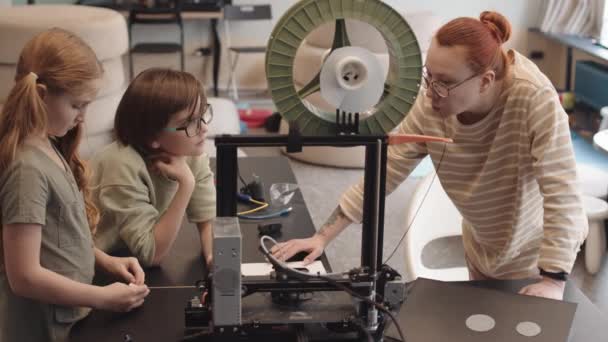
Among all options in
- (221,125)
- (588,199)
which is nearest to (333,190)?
(221,125)

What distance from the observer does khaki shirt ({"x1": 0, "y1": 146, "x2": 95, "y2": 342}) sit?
1213mm

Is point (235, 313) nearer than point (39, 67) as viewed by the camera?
Yes

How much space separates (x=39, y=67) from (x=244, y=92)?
5021 mm

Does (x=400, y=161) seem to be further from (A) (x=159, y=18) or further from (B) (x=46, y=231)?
(A) (x=159, y=18)

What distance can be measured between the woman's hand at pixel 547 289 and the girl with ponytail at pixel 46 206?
0.67m

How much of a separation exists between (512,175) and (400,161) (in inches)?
9.2

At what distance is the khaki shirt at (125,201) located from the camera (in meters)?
1.51

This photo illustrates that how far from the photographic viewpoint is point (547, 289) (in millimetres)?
1313

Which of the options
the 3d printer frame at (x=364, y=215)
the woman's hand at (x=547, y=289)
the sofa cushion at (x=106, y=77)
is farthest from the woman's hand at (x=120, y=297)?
the sofa cushion at (x=106, y=77)

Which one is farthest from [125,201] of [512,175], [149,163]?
[512,175]

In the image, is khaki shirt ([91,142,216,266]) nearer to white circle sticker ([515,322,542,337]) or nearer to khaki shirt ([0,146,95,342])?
khaki shirt ([0,146,95,342])

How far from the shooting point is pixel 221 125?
3859 millimetres

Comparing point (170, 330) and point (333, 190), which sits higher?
point (170, 330)

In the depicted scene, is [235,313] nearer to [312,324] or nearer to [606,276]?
[312,324]
